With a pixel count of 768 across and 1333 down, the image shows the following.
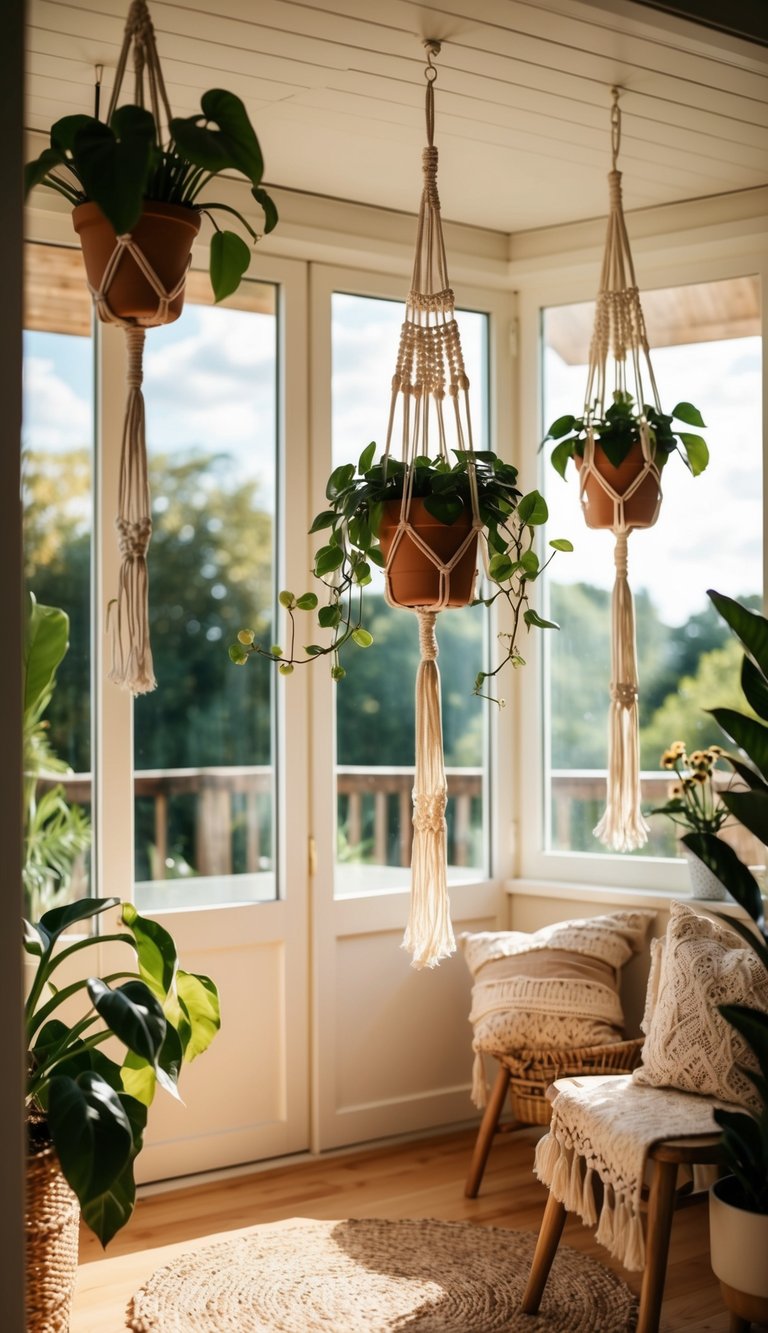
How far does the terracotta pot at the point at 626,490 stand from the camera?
Result: 322 centimetres

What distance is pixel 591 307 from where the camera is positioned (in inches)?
167

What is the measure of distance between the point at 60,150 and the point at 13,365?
0.39 metres

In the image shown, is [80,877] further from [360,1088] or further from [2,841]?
[2,841]

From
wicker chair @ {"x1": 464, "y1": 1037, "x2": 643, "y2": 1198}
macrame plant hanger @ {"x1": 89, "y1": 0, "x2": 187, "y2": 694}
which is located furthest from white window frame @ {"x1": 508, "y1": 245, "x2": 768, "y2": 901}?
macrame plant hanger @ {"x1": 89, "y1": 0, "x2": 187, "y2": 694}

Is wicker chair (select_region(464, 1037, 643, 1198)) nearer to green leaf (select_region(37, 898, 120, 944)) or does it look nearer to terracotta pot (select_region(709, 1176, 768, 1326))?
terracotta pot (select_region(709, 1176, 768, 1326))

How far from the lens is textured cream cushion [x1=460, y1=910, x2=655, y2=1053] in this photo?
11.7ft

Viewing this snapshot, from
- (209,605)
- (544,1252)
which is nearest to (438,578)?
(209,605)

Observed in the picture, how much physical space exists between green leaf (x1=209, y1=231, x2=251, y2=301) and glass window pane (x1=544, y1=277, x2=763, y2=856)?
207 cm

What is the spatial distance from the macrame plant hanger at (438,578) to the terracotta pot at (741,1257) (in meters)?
0.72

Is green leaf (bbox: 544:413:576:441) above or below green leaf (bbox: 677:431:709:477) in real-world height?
above

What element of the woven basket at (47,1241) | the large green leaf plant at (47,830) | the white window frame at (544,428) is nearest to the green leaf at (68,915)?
the woven basket at (47,1241)

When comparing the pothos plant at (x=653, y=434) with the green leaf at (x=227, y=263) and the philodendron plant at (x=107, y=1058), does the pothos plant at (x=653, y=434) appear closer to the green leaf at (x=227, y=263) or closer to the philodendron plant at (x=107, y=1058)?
the green leaf at (x=227, y=263)

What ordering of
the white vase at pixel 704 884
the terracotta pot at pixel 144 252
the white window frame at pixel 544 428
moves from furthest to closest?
the white window frame at pixel 544 428 < the white vase at pixel 704 884 < the terracotta pot at pixel 144 252

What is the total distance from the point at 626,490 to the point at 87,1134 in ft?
5.93
